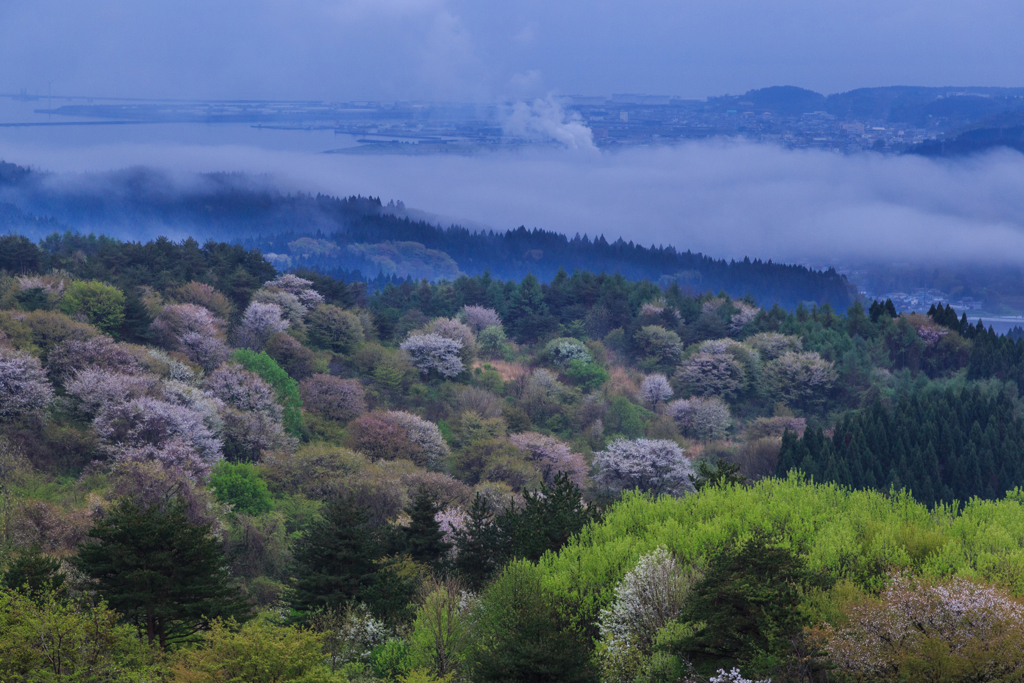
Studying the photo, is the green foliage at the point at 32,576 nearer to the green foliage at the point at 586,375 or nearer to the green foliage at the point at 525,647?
the green foliage at the point at 525,647

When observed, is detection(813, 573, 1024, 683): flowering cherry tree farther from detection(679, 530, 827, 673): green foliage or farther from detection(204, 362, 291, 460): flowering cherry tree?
detection(204, 362, 291, 460): flowering cherry tree

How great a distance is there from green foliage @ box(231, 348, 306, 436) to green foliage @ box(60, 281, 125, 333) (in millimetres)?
8554

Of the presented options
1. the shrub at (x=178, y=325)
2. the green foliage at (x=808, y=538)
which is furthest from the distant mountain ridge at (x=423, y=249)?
the green foliage at (x=808, y=538)

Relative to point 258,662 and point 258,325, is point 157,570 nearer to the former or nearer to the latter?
point 258,662

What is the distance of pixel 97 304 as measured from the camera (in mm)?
72000

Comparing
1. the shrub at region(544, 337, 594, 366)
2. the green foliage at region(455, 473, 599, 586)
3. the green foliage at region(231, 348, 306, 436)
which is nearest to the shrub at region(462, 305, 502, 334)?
the shrub at region(544, 337, 594, 366)

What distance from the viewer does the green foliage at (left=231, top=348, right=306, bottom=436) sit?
69062mm

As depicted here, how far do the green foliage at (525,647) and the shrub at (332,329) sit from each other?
6351 centimetres

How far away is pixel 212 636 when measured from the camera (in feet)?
78.9

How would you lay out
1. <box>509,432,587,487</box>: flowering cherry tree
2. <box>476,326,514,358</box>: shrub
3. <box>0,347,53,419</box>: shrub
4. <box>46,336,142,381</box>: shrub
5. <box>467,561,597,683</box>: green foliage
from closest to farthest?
<box>467,561,597,683</box>: green foliage → <box>0,347,53,419</box>: shrub → <box>46,336,142,381</box>: shrub → <box>509,432,587,487</box>: flowering cherry tree → <box>476,326,514,358</box>: shrub

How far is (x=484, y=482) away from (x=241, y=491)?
53.2ft

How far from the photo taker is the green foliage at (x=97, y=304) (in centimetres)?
7162

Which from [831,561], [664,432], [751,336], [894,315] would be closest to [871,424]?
[664,432]

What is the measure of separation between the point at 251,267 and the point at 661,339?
41038 millimetres
